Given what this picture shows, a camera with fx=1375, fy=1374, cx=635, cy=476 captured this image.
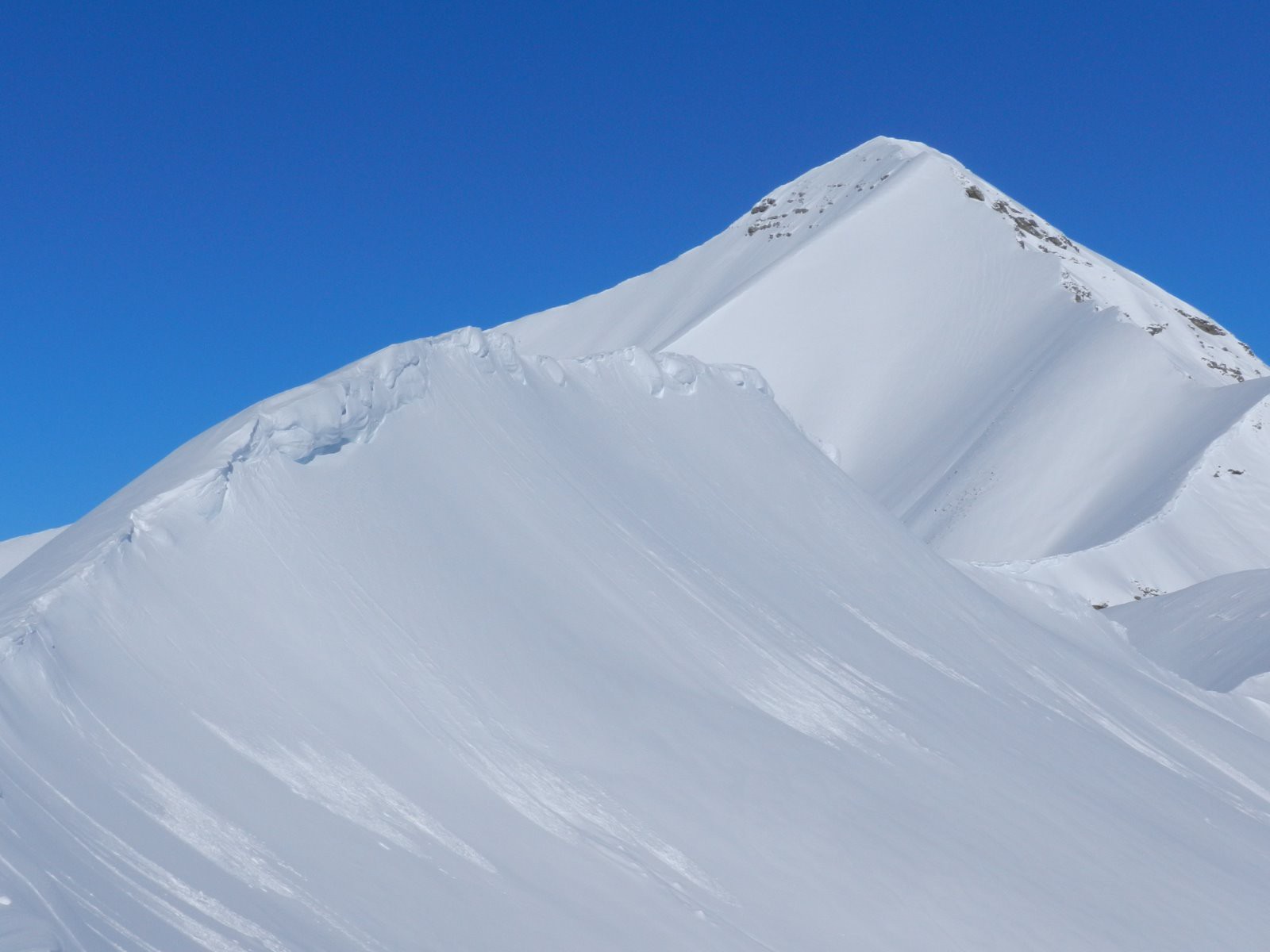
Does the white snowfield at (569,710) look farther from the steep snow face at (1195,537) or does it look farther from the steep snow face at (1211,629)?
the steep snow face at (1195,537)

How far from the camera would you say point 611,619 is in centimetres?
1101

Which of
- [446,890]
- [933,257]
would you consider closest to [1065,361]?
[933,257]

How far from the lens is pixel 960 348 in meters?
56.9

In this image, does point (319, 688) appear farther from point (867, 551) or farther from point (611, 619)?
point (867, 551)

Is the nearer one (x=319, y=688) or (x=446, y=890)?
(x=446, y=890)

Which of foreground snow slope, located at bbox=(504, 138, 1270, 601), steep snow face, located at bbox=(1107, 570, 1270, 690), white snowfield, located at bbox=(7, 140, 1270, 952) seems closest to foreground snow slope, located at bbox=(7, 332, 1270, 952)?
white snowfield, located at bbox=(7, 140, 1270, 952)

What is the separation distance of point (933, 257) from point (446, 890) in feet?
192

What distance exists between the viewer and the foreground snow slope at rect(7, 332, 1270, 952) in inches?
277

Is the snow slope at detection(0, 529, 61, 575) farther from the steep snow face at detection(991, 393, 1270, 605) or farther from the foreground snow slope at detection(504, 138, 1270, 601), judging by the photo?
the foreground snow slope at detection(504, 138, 1270, 601)

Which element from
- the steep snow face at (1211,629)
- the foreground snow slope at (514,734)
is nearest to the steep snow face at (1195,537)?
the steep snow face at (1211,629)

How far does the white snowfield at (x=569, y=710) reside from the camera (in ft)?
23.4

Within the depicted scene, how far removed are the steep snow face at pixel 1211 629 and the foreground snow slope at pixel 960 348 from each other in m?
7.38

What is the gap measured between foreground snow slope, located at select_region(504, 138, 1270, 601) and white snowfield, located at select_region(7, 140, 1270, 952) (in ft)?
62.3

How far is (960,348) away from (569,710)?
164 ft
